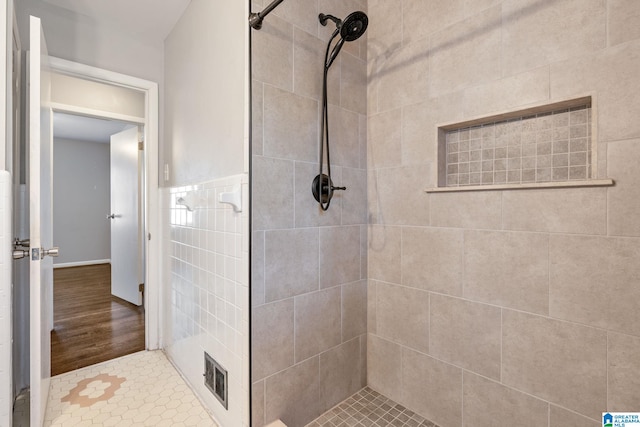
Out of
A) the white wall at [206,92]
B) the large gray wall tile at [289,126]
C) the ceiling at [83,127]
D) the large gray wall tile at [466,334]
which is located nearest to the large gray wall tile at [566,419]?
the large gray wall tile at [466,334]

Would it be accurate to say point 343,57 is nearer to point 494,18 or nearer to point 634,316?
point 494,18

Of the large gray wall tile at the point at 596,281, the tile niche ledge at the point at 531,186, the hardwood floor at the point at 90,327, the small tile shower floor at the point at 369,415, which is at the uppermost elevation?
the tile niche ledge at the point at 531,186

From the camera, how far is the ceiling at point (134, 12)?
1.90m

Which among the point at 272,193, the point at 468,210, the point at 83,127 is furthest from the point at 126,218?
the point at 468,210

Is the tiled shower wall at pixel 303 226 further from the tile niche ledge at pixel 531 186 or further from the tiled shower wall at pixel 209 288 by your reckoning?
the tile niche ledge at pixel 531 186

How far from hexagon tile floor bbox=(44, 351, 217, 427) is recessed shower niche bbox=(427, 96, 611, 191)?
1784 millimetres

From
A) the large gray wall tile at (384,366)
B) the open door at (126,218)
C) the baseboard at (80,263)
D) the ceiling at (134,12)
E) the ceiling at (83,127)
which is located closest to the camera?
the large gray wall tile at (384,366)

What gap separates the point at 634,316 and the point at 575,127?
68cm

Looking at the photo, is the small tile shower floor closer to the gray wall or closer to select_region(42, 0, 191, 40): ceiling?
select_region(42, 0, 191, 40): ceiling

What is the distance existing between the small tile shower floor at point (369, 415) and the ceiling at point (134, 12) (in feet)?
8.39

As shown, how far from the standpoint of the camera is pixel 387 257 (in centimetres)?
166

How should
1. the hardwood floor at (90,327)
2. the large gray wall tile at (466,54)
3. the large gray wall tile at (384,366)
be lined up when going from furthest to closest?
1. the hardwood floor at (90,327)
2. the large gray wall tile at (384,366)
3. the large gray wall tile at (466,54)

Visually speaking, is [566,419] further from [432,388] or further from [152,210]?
[152,210]

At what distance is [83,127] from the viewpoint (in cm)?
477
